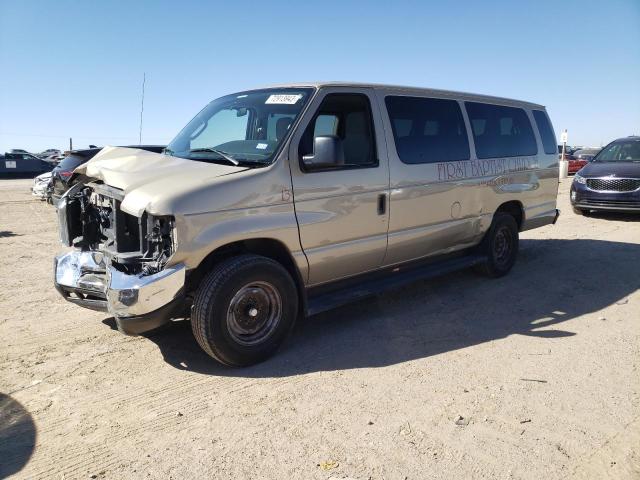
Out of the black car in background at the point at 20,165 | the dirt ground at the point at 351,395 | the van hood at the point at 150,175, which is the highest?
the van hood at the point at 150,175

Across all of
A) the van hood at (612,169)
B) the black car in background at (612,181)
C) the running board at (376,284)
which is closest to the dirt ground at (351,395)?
the running board at (376,284)

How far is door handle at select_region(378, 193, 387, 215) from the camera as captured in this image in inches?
180

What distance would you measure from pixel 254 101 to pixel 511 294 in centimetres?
363

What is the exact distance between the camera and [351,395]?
11.2 ft

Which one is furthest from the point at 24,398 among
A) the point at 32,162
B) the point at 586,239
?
the point at 32,162

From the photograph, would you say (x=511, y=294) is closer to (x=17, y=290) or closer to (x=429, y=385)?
(x=429, y=385)

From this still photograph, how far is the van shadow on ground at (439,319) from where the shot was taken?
4.02 m

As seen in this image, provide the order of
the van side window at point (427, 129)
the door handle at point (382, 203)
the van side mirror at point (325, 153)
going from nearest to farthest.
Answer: the van side mirror at point (325, 153) < the door handle at point (382, 203) < the van side window at point (427, 129)

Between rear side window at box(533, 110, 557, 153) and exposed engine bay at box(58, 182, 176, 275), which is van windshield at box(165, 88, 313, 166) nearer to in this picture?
exposed engine bay at box(58, 182, 176, 275)

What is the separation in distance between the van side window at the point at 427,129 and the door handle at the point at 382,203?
18.2 inches

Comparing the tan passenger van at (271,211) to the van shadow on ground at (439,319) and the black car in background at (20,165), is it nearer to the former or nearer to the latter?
the van shadow on ground at (439,319)

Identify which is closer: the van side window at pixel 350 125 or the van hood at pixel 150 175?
the van hood at pixel 150 175

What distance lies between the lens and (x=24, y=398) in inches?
133

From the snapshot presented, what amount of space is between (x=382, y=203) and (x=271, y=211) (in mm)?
1247
